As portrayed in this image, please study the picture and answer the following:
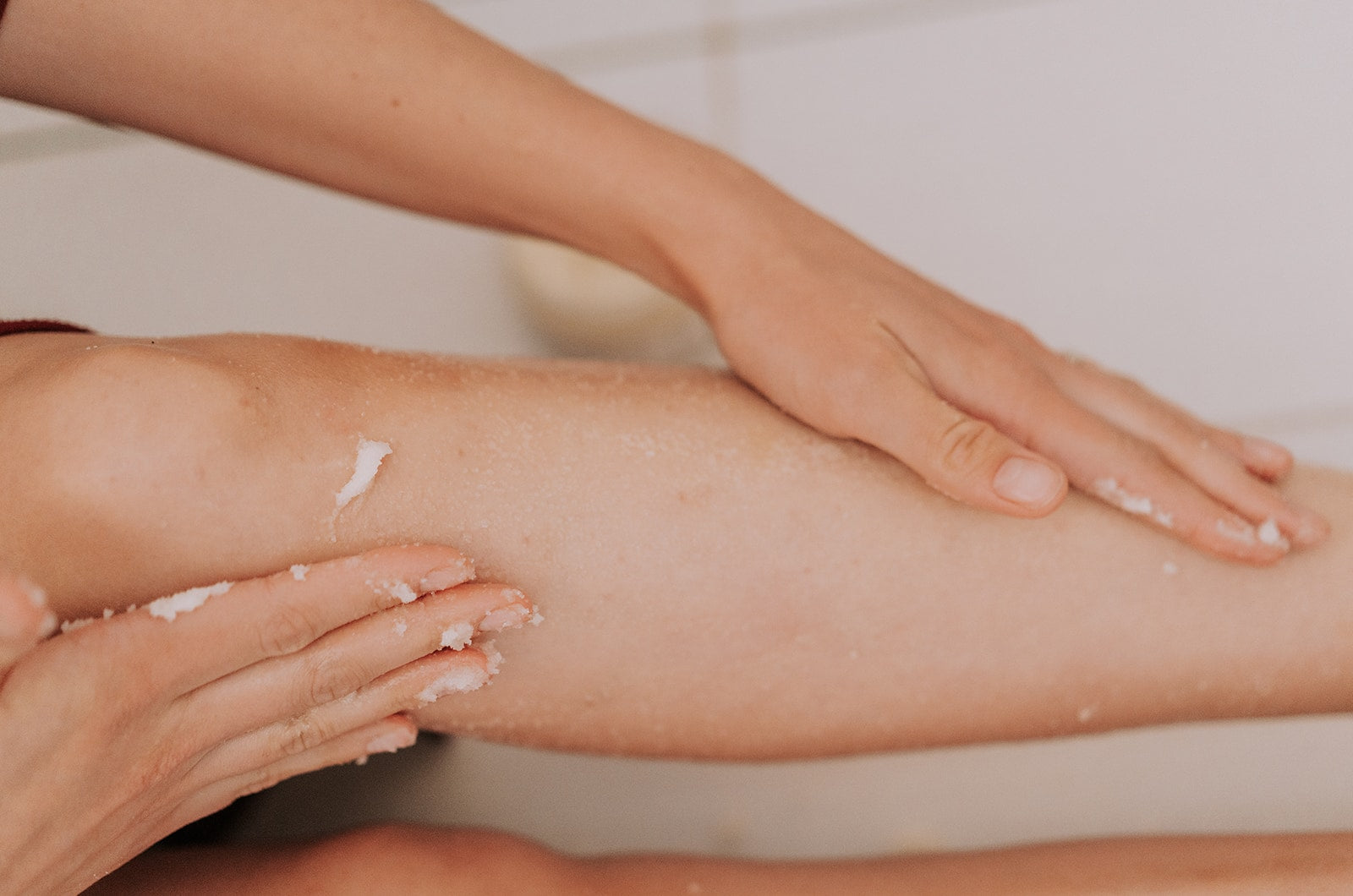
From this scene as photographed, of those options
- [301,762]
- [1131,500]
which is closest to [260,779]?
[301,762]

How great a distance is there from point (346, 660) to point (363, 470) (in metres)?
0.10

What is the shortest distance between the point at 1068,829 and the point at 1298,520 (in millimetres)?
311

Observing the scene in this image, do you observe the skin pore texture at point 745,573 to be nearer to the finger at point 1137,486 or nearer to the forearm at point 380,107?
the finger at point 1137,486

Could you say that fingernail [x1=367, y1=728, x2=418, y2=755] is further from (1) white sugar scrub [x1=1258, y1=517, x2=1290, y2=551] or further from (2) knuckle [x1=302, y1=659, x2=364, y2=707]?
(1) white sugar scrub [x1=1258, y1=517, x2=1290, y2=551]

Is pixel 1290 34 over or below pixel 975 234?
over

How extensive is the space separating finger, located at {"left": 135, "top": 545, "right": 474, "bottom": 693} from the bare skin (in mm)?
162

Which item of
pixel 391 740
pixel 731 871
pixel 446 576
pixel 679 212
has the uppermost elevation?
pixel 679 212

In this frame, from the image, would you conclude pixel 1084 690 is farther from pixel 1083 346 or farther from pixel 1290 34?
pixel 1290 34

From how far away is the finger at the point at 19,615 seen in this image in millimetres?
466

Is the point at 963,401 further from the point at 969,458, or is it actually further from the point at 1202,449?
the point at 1202,449

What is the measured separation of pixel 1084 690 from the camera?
677mm

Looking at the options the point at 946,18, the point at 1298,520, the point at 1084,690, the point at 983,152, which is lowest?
the point at 1084,690

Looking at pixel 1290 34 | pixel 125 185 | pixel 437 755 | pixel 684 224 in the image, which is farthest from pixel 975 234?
pixel 125 185

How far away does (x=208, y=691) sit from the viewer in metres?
0.54
